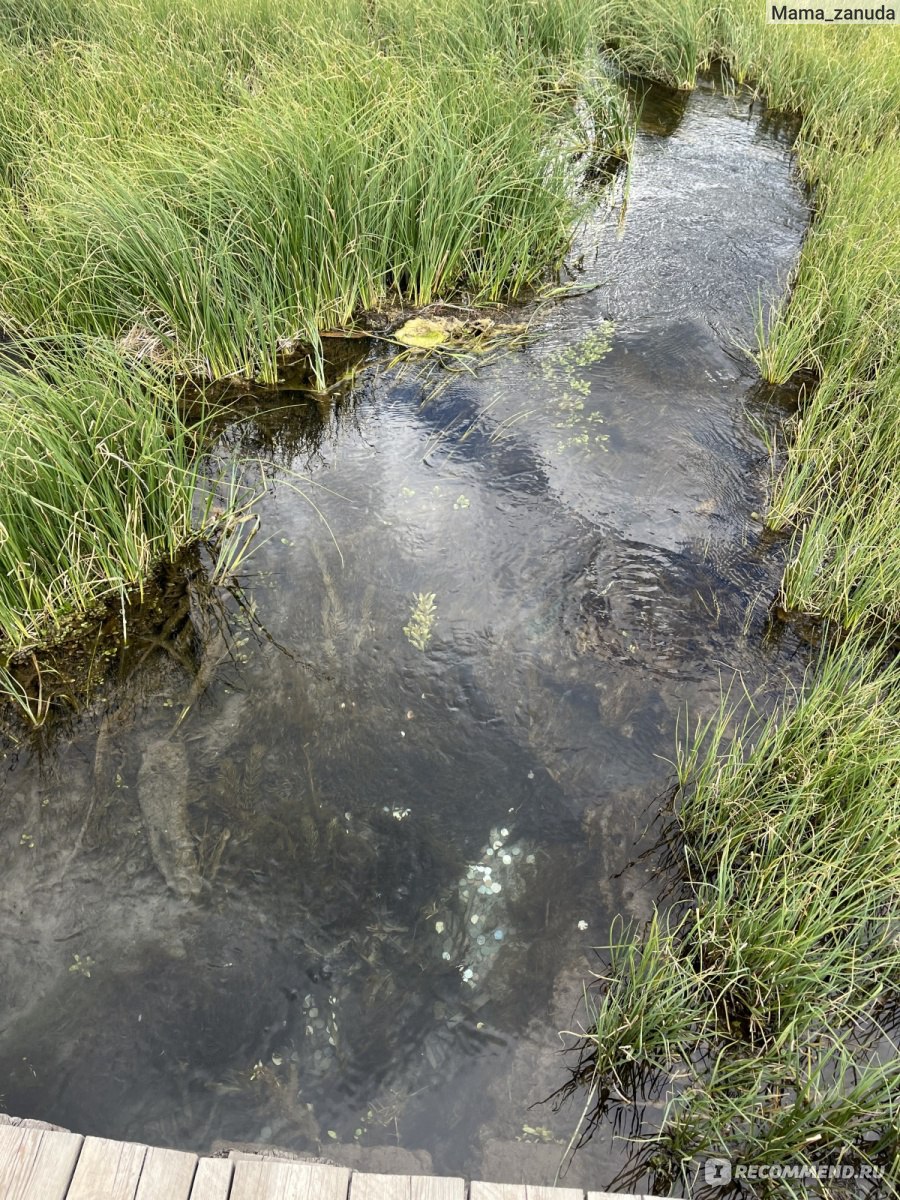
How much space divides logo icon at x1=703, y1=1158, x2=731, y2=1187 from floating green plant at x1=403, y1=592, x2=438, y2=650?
189 cm

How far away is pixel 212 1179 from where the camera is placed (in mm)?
1749

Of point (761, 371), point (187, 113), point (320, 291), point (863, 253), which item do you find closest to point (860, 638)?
point (761, 371)

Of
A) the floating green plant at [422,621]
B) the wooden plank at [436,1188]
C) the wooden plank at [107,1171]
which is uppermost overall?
the floating green plant at [422,621]

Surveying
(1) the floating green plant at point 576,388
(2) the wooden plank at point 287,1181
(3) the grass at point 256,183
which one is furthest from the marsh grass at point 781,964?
(3) the grass at point 256,183

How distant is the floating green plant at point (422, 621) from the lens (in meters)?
3.22

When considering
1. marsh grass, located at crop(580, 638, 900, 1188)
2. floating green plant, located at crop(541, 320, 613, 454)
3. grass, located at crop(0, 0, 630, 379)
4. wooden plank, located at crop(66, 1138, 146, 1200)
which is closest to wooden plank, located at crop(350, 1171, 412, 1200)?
wooden plank, located at crop(66, 1138, 146, 1200)

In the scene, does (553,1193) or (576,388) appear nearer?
(553,1193)

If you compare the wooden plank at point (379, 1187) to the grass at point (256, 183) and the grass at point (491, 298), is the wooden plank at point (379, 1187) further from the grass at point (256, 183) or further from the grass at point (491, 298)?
the grass at point (256, 183)

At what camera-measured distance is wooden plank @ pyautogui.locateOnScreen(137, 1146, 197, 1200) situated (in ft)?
5.68

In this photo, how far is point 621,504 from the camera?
148 inches

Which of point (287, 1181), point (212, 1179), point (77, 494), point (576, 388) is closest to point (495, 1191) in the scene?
point (287, 1181)

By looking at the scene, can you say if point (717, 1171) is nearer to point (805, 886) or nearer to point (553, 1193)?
point (553, 1193)

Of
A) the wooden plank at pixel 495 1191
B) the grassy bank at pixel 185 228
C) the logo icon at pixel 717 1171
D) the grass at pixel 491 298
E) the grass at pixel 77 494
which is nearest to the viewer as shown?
the wooden plank at pixel 495 1191

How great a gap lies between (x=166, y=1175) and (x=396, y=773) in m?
1.30
